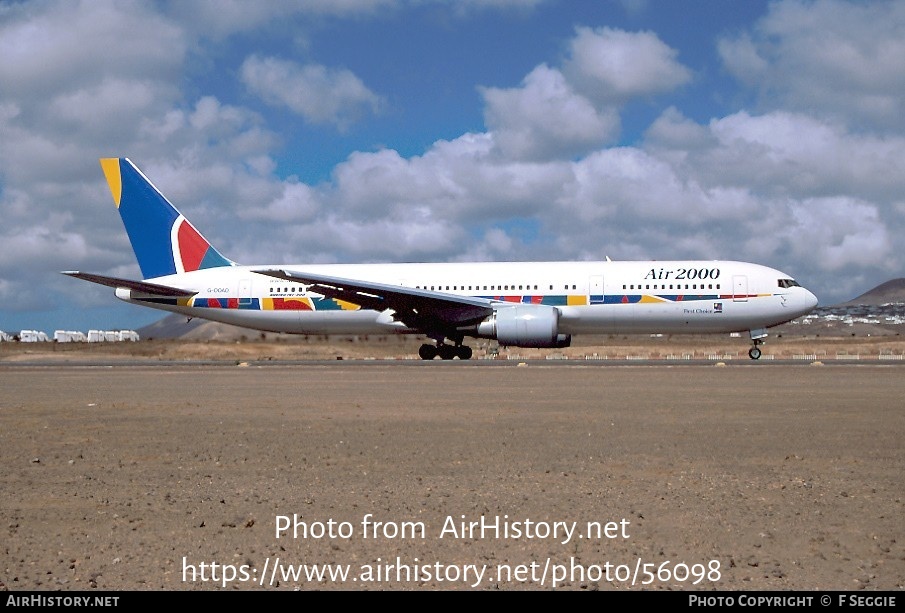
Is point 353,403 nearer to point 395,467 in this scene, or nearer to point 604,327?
point 395,467

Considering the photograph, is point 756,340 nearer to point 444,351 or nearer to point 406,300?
point 444,351

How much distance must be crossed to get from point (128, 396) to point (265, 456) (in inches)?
360

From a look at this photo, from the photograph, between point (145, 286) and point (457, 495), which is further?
point (145, 286)

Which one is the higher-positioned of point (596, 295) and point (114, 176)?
point (114, 176)

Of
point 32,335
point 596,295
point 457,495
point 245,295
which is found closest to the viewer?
point 457,495

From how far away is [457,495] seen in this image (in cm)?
696

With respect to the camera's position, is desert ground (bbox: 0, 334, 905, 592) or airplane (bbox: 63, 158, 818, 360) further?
airplane (bbox: 63, 158, 818, 360)

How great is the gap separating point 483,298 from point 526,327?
334 cm

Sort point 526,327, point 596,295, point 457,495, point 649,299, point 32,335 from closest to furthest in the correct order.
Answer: point 457,495
point 526,327
point 649,299
point 596,295
point 32,335

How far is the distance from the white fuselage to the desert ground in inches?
586

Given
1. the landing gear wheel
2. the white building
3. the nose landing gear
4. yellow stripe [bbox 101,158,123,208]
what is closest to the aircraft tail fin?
yellow stripe [bbox 101,158,123,208]

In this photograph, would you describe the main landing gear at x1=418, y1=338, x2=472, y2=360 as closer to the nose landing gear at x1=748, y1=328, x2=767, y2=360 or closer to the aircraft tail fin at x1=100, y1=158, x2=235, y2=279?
the aircraft tail fin at x1=100, y1=158, x2=235, y2=279

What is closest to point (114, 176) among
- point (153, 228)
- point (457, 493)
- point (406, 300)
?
point (153, 228)

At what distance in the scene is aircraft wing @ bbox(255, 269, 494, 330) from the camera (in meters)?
30.6
